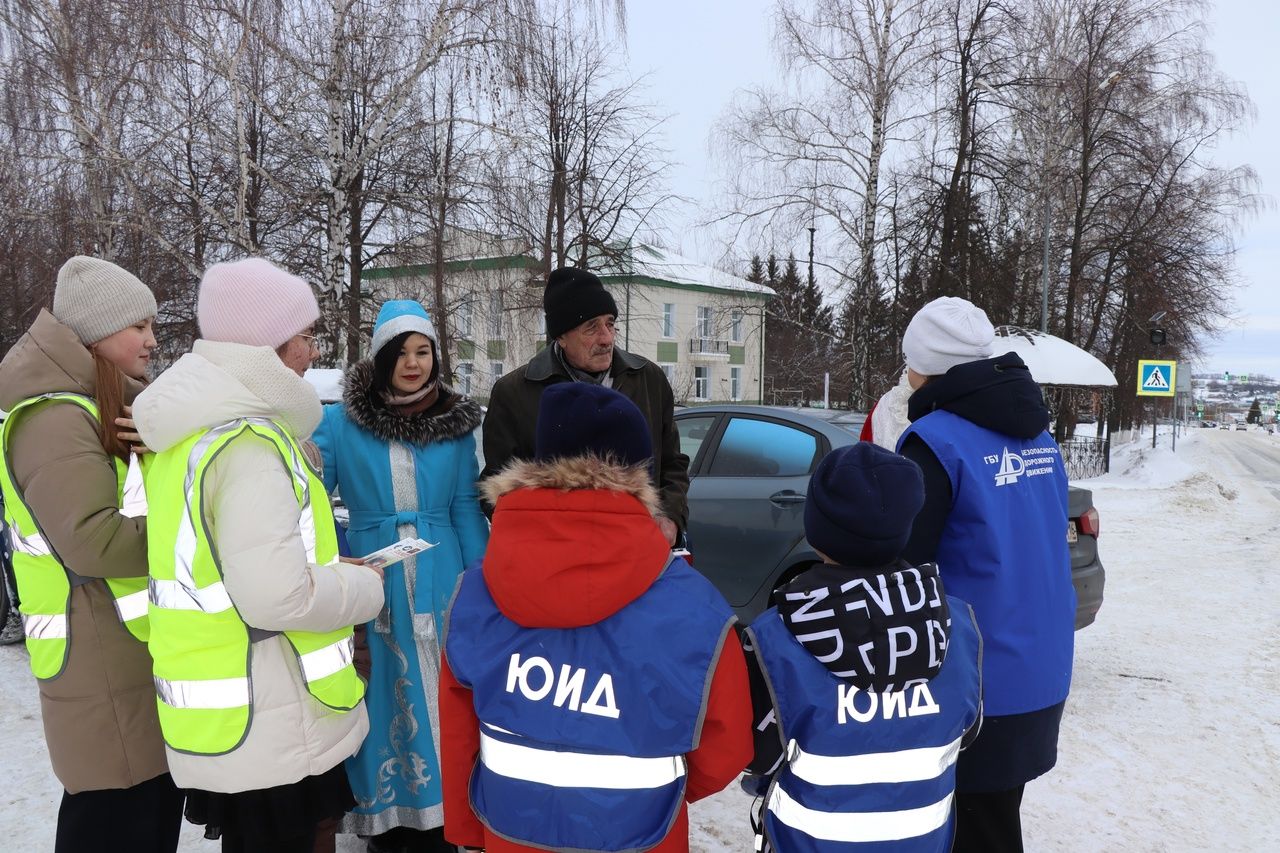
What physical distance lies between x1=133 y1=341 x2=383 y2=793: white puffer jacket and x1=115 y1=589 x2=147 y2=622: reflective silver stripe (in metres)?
0.41

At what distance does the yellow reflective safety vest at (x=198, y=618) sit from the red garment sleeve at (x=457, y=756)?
39cm

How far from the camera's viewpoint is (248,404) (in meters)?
1.91

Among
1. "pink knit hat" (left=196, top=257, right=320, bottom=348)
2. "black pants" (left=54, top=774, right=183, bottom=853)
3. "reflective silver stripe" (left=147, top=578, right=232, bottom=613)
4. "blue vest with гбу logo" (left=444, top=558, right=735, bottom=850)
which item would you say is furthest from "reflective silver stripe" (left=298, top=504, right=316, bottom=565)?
"black pants" (left=54, top=774, right=183, bottom=853)

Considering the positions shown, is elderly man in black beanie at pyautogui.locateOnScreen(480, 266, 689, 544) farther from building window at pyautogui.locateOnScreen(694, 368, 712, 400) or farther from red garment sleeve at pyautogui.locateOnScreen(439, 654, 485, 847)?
building window at pyautogui.locateOnScreen(694, 368, 712, 400)

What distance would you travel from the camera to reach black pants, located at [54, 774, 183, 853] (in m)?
2.12

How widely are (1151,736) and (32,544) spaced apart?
4717 mm

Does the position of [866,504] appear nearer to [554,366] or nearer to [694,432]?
[554,366]

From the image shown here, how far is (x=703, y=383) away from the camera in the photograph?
4609 centimetres

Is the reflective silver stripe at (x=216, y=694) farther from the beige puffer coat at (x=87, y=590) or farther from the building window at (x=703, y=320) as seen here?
the building window at (x=703, y=320)

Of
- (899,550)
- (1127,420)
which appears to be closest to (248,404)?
(899,550)

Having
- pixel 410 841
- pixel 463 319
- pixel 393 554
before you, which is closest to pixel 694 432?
pixel 410 841

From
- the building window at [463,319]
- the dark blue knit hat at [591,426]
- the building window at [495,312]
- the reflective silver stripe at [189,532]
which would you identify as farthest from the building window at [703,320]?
the dark blue knit hat at [591,426]

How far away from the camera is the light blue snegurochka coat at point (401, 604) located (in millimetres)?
2814

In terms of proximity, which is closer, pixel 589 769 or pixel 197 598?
pixel 589 769
